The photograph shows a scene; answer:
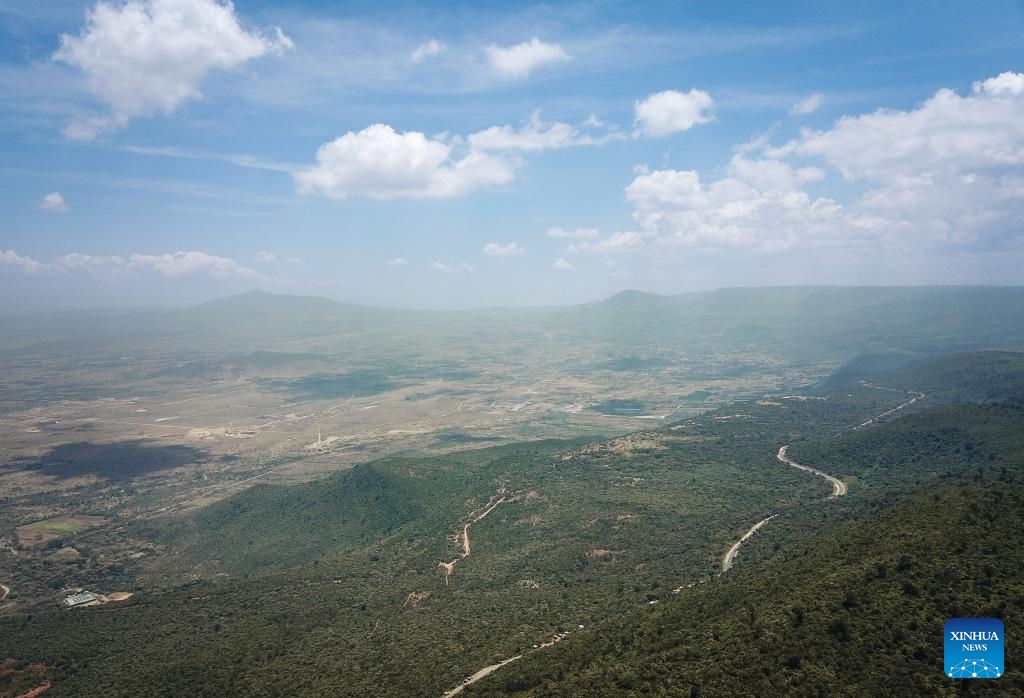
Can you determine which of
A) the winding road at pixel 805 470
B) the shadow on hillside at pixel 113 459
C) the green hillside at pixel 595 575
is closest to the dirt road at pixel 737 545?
the winding road at pixel 805 470

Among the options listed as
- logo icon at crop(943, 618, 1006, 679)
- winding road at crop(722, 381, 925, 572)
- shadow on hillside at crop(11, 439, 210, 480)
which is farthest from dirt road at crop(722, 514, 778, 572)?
shadow on hillside at crop(11, 439, 210, 480)

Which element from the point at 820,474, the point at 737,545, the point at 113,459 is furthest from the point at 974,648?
the point at 113,459

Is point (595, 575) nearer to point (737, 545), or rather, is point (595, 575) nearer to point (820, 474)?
point (737, 545)

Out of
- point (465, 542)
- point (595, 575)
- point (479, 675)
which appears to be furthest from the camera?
point (465, 542)

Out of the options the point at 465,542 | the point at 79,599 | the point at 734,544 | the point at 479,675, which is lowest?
the point at 79,599

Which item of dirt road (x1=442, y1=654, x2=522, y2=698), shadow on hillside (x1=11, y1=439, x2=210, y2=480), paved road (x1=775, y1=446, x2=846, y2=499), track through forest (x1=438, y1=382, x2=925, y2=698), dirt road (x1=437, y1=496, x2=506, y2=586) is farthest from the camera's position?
shadow on hillside (x1=11, y1=439, x2=210, y2=480)

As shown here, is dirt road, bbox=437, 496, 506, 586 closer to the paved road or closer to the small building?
the paved road

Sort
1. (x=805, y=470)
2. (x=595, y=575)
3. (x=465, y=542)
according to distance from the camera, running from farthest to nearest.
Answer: (x=805, y=470) < (x=465, y=542) < (x=595, y=575)
